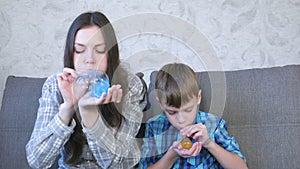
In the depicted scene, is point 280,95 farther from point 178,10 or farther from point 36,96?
point 36,96

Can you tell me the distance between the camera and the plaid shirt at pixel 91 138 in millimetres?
1235

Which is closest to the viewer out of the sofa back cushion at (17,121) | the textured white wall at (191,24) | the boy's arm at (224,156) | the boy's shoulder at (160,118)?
the boy's arm at (224,156)

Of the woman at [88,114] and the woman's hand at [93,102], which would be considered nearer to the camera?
the woman's hand at [93,102]

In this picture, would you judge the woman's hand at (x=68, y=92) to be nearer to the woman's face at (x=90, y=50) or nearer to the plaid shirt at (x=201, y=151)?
the woman's face at (x=90, y=50)

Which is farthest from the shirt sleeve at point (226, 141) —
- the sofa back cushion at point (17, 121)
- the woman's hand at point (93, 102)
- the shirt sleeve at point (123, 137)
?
the sofa back cushion at point (17, 121)

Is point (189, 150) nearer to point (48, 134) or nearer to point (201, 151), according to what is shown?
point (201, 151)

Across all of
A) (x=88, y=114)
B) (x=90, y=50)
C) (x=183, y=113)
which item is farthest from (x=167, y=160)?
(x=90, y=50)

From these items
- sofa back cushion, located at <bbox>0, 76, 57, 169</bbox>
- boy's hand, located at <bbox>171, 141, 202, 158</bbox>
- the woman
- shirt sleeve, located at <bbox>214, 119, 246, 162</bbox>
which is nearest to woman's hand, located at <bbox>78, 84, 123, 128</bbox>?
the woman

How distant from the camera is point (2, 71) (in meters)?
2.04

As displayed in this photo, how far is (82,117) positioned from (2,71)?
1.00 meters

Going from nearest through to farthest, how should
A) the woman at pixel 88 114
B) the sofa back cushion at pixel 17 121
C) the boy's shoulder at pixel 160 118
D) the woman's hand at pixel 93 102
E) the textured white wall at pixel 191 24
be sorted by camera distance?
the woman's hand at pixel 93 102 < the woman at pixel 88 114 < the boy's shoulder at pixel 160 118 < the sofa back cushion at pixel 17 121 < the textured white wall at pixel 191 24

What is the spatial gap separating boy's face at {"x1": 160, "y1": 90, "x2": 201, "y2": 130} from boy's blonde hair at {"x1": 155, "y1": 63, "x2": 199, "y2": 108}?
11 millimetres

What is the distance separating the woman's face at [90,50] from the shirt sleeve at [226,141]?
1.34 ft

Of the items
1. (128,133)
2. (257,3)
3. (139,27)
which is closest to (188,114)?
(128,133)
